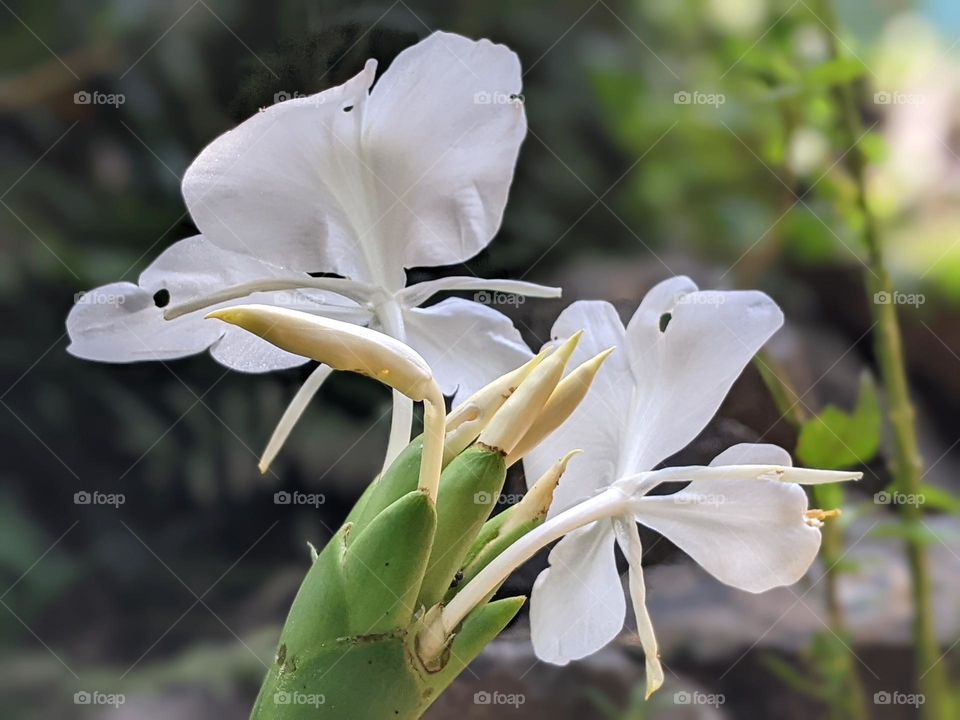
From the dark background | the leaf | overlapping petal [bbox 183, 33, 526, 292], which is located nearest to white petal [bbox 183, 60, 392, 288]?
overlapping petal [bbox 183, 33, 526, 292]

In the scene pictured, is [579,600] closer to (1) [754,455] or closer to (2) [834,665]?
(1) [754,455]

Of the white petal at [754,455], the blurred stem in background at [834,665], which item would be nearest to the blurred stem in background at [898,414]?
the blurred stem in background at [834,665]

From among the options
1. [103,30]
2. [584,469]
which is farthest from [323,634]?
[103,30]

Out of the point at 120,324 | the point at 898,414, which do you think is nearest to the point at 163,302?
the point at 120,324

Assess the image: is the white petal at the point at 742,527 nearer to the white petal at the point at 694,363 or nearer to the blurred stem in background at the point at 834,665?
the white petal at the point at 694,363

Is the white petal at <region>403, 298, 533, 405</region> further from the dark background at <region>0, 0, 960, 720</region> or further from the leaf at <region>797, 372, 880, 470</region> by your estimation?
the dark background at <region>0, 0, 960, 720</region>

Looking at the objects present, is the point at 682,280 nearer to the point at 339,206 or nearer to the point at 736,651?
the point at 339,206

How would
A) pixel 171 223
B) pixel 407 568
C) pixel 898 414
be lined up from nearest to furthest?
pixel 407 568 → pixel 898 414 → pixel 171 223
